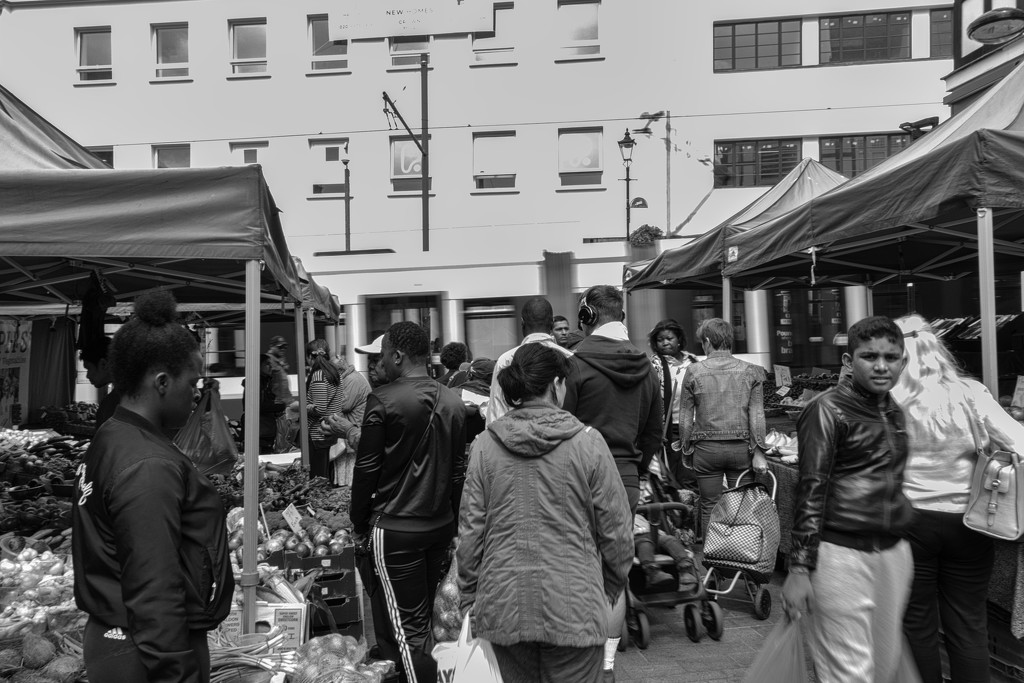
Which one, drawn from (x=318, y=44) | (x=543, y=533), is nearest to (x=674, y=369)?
(x=543, y=533)

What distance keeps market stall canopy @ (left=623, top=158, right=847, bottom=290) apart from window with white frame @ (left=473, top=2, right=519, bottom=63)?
13.7 m

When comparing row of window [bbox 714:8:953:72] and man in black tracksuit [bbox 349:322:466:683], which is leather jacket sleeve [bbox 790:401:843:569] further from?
row of window [bbox 714:8:953:72]

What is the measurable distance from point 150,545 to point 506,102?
2246cm

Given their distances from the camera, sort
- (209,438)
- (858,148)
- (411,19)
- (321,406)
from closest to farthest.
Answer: (209,438), (321,406), (411,19), (858,148)

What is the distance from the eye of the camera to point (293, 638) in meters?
4.47

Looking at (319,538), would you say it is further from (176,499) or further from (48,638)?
(176,499)

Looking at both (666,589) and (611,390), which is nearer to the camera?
(611,390)

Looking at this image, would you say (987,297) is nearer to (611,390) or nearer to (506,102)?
(611,390)

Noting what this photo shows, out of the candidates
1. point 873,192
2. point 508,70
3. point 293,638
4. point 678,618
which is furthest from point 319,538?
point 508,70

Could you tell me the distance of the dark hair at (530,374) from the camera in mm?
2756

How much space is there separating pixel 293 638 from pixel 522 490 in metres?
2.51

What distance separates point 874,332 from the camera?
10.3 ft

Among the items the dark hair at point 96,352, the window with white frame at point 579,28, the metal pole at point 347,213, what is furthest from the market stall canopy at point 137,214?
the window with white frame at point 579,28

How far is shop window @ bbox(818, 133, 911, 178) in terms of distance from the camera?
22.7 meters
